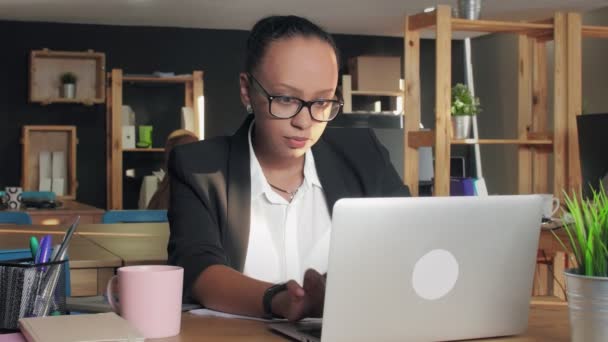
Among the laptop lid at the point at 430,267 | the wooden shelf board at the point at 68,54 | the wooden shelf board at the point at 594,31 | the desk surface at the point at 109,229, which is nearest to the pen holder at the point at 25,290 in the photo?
the laptop lid at the point at 430,267

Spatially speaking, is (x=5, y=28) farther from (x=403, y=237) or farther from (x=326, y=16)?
(x=403, y=237)

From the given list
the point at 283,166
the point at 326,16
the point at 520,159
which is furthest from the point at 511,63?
the point at 283,166

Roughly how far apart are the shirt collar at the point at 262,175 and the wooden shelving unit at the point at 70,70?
20.9 ft

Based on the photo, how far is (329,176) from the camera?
5.81 feet

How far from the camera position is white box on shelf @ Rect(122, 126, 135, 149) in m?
7.79

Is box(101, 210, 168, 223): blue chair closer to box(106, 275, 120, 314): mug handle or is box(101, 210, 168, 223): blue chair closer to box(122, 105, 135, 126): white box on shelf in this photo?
box(106, 275, 120, 314): mug handle

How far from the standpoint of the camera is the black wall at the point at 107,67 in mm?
8133

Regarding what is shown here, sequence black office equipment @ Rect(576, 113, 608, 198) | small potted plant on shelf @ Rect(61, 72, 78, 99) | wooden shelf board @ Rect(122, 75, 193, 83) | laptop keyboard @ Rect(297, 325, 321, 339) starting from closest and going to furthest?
1. laptop keyboard @ Rect(297, 325, 321, 339)
2. black office equipment @ Rect(576, 113, 608, 198)
3. wooden shelf board @ Rect(122, 75, 193, 83)
4. small potted plant on shelf @ Rect(61, 72, 78, 99)

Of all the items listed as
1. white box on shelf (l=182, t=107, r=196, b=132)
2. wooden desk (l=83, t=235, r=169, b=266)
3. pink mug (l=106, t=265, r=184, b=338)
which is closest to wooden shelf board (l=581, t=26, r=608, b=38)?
wooden desk (l=83, t=235, r=169, b=266)

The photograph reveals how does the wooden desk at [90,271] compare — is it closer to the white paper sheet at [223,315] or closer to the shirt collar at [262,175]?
the shirt collar at [262,175]

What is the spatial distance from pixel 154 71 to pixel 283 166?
691 centimetres

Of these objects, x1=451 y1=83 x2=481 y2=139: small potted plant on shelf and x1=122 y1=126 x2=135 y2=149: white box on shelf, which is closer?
x1=451 y1=83 x2=481 y2=139: small potted plant on shelf

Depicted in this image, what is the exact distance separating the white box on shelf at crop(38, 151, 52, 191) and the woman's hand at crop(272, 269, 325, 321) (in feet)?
22.4

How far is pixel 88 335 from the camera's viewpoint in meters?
1.06
